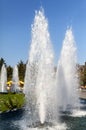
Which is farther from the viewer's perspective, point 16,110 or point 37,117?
point 16,110

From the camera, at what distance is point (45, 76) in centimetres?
2731

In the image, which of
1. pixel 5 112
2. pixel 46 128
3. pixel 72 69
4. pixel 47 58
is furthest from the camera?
pixel 72 69

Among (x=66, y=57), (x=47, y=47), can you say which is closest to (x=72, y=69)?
(x=66, y=57)

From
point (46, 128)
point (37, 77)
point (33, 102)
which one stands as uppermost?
point (37, 77)

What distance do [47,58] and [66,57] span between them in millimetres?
19392

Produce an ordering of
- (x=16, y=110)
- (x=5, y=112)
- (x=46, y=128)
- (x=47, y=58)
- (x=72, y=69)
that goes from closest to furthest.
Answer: (x=46, y=128) < (x=47, y=58) < (x=5, y=112) < (x=16, y=110) < (x=72, y=69)

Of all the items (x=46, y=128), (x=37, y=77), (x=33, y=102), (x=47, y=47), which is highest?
(x=47, y=47)

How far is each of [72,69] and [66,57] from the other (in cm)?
203

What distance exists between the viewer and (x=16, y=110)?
119ft

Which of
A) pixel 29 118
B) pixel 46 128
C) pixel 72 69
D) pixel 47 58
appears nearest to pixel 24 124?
pixel 29 118

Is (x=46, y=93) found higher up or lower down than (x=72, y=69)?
lower down

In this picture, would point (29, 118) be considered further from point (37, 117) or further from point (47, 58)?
point (47, 58)

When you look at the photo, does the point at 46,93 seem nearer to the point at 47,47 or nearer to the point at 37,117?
the point at 37,117

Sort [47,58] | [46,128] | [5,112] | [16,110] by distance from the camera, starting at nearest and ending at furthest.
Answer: [46,128], [47,58], [5,112], [16,110]
